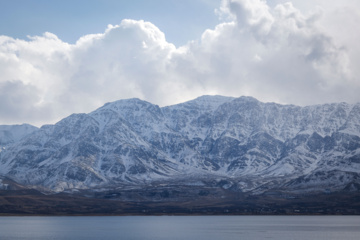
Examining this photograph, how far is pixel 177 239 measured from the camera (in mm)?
182875

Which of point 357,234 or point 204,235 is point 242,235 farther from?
point 357,234

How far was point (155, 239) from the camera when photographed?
184000 millimetres

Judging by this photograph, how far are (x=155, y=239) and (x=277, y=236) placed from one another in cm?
4819

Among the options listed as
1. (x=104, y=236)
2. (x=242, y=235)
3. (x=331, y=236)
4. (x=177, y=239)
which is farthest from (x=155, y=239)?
(x=331, y=236)

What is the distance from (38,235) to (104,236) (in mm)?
27259

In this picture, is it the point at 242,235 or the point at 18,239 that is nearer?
the point at 18,239

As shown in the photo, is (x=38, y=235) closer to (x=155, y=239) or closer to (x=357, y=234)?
(x=155, y=239)

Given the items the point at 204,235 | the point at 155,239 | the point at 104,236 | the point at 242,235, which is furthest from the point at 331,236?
the point at 104,236

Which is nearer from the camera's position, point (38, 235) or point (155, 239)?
point (155, 239)

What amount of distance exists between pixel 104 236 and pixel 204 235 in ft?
131

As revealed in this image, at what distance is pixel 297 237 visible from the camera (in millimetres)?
189750

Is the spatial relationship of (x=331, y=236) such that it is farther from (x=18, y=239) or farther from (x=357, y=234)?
(x=18, y=239)

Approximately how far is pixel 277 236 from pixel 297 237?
7806 millimetres

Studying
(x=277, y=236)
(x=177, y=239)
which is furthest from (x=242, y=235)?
(x=177, y=239)
